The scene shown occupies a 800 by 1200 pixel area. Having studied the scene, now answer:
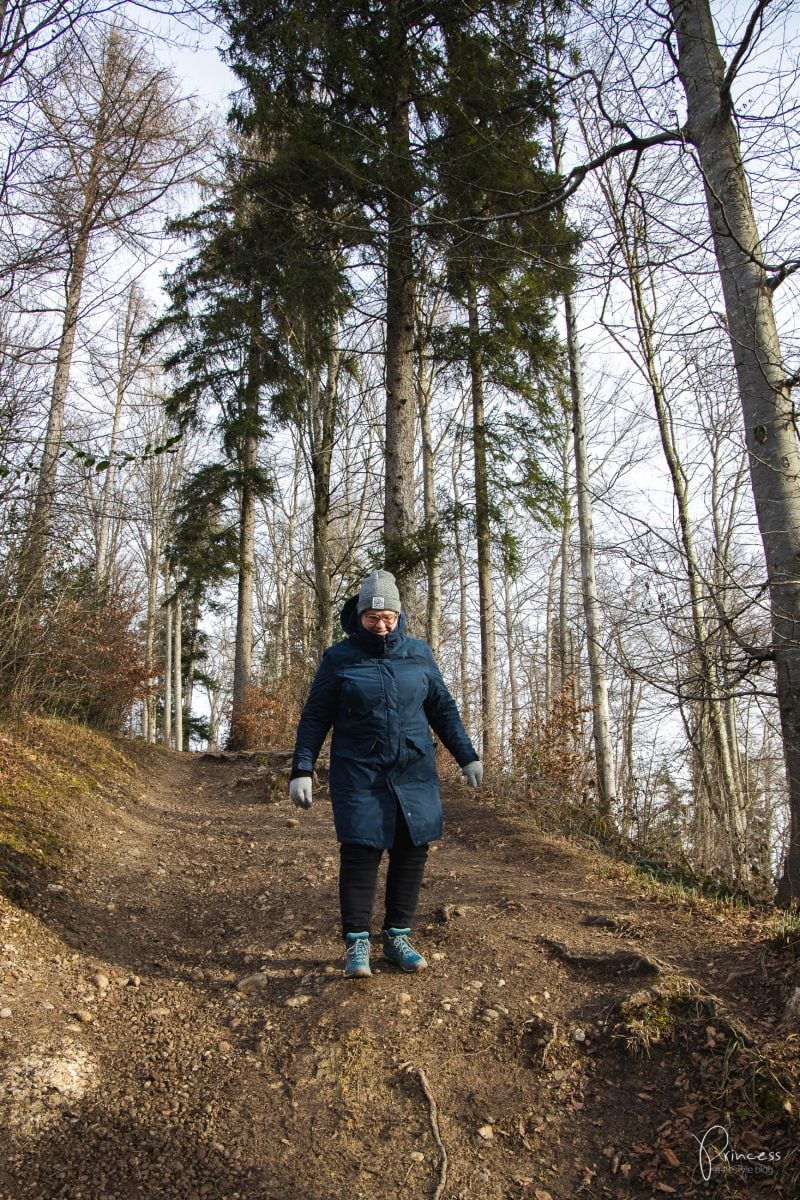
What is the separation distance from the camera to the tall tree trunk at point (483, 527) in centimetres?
1017

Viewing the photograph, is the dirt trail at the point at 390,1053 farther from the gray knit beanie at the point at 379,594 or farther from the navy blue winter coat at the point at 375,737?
the gray knit beanie at the point at 379,594

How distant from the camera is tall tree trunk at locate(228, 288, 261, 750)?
16.0 m

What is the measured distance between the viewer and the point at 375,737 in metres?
3.56

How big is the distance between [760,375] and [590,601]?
5.02 meters

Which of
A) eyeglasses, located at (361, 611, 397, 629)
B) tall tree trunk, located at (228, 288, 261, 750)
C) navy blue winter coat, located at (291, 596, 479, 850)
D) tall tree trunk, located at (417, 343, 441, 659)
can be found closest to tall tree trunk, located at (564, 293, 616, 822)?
tall tree trunk, located at (417, 343, 441, 659)

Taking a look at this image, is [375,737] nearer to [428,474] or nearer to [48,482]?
[48,482]

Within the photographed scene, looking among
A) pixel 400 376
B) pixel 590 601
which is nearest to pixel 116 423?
pixel 400 376

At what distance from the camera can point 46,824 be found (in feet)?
Answer: 17.0

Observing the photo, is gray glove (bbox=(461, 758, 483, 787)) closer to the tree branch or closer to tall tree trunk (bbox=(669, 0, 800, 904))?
tall tree trunk (bbox=(669, 0, 800, 904))

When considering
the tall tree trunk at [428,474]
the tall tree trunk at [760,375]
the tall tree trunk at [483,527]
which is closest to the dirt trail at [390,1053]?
the tall tree trunk at [760,375]

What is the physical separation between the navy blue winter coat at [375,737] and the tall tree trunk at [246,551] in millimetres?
12788

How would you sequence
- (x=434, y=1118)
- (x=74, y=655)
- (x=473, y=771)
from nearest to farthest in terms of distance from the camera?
(x=434, y=1118), (x=473, y=771), (x=74, y=655)

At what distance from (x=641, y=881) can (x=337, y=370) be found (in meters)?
8.80

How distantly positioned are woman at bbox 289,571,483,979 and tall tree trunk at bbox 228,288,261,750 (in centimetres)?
1276
